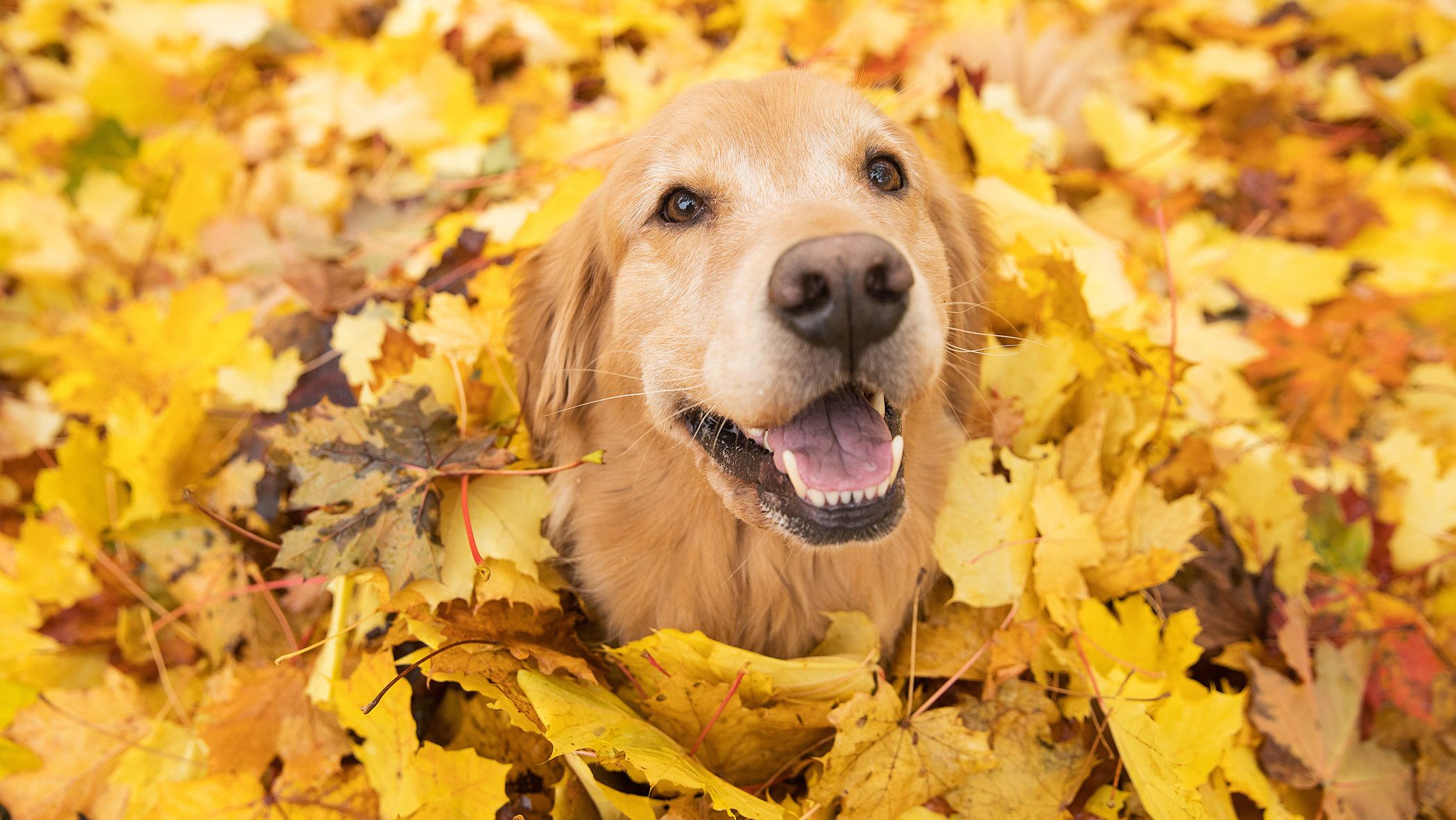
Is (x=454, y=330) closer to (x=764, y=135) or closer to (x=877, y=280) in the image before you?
(x=764, y=135)

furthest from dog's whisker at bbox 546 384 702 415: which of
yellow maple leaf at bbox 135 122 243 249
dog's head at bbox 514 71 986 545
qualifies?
yellow maple leaf at bbox 135 122 243 249

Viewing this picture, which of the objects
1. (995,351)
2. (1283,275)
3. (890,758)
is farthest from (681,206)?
(1283,275)

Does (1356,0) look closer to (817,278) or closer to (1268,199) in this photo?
(1268,199)

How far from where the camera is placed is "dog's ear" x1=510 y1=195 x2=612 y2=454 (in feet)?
7.59

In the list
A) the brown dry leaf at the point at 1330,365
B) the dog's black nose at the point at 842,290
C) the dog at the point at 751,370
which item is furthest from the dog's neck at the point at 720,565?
the brown dry leaf at the point at 1330,365

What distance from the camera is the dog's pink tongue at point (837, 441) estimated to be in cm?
182

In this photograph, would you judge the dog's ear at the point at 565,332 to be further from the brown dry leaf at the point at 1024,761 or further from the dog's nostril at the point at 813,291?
the brown dry leaf at the point at 1024,761

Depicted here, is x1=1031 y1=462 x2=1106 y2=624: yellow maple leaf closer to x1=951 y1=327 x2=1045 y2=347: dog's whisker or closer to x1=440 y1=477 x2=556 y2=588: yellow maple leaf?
x1=951 y1=327 x2=1045 y2=347: dog's whisker

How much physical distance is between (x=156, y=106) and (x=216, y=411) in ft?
6.94

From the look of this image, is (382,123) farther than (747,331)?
Yes

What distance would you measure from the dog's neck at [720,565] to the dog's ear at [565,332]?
190 millimetres

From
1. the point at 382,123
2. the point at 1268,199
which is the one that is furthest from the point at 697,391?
the point at 1268,199

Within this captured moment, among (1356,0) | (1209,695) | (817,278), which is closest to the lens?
(817,278)

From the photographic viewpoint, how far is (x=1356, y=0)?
4176 millimetres
